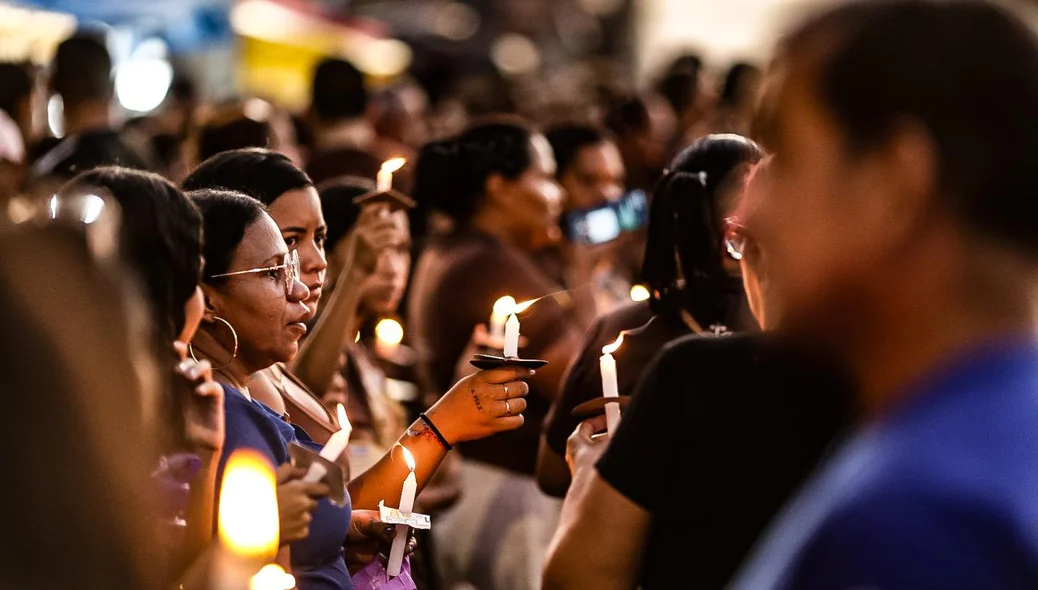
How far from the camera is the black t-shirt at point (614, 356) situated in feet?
9.76

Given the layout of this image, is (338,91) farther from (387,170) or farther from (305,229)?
(305,229)

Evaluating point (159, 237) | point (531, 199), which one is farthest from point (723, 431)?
point (531, 199)

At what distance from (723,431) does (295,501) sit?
68 centimetres

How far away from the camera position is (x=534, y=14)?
30.1 meters

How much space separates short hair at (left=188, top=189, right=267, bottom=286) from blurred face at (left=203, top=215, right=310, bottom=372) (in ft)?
0.04

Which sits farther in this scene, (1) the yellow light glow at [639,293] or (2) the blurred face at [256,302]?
(1) the yellow light glow at [639,293]

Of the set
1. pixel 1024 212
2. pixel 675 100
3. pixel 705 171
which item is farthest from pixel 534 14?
pixel 1024 212

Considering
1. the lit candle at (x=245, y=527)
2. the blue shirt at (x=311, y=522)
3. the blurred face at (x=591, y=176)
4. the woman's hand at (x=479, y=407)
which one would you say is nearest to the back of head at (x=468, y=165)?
the blurred face at (x=591, y=176)

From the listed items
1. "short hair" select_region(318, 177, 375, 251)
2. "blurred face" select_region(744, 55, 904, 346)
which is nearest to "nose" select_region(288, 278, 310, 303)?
"short hair" select_region(318, 177, 375, 251)

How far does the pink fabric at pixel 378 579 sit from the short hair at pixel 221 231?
2.26ft

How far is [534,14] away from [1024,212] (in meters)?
29.6

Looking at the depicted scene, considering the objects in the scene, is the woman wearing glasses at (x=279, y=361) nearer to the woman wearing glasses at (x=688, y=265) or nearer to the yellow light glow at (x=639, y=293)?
the woman wearing glasses at (x=688, y=265)

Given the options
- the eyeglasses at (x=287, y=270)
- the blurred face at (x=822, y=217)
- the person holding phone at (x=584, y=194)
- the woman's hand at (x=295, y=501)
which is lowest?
the person holding phone at (x=584, y=194)

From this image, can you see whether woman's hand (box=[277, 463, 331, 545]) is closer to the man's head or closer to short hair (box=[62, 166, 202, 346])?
short hair (box=[62, 166, 202, 346])
